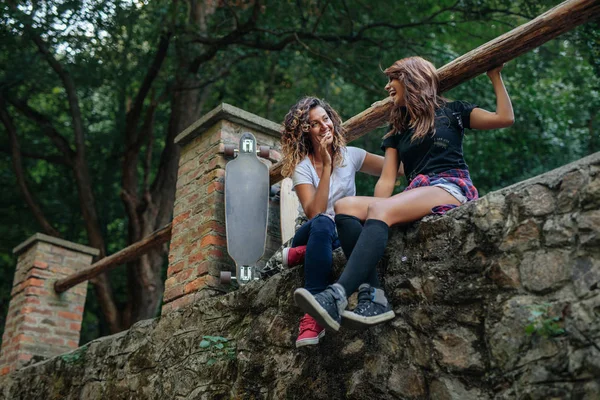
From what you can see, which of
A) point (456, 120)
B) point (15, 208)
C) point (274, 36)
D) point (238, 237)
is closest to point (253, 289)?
point (238, 237)

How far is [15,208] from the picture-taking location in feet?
34.4

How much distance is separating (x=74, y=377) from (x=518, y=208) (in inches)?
138

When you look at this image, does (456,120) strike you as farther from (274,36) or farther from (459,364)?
(274,36)

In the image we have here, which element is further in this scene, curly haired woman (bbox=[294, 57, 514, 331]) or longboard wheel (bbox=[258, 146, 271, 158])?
longboard wheel (bbox=[258, 146, 271, 158])

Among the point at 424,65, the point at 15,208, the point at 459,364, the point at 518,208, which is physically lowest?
the point at 459,364

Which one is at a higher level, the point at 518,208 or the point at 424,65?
the point at 424,65

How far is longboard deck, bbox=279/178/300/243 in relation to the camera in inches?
163

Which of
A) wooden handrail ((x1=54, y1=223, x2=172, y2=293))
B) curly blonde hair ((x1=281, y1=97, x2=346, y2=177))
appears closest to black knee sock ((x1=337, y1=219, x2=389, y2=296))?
curly blonde hair ((x1=281, y1=97, x2=346, y2=177))

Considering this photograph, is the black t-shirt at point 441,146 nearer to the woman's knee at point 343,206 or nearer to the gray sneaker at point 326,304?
the woman's knee at point 343,206

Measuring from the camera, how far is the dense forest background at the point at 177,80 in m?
8.43

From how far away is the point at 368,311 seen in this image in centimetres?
258

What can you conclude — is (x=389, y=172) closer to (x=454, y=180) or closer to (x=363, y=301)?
(x=454, y=180)

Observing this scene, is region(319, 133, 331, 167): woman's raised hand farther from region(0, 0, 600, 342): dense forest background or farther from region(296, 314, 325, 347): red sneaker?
region(0, 0, 600, 342): dense forest background

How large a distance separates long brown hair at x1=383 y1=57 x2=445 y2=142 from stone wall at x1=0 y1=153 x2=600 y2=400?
0.53 metres
